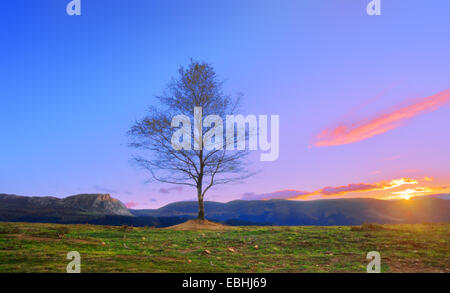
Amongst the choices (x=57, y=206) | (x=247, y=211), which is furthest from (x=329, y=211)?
(x=57, y=206)

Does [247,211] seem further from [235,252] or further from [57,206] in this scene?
[235,252]

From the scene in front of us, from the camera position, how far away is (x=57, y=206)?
93.9 meters

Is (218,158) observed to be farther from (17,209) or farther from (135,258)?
(17,209)

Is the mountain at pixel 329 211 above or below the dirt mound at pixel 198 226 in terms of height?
below

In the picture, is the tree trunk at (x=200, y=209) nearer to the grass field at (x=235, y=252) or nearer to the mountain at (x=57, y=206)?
the grass field at (x=235, y=252)

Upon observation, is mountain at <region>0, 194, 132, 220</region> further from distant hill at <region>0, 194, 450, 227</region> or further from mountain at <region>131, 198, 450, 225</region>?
mountain at <region>131, 198, 450, 225</region>

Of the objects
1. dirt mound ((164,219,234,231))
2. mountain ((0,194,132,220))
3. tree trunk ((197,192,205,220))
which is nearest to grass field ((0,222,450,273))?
dirt mound ((164,219,234,231))

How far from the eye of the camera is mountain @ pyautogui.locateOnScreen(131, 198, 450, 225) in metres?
85.8

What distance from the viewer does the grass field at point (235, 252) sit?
369 inches

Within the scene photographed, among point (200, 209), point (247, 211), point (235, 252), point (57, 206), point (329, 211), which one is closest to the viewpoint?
point (235, 252)

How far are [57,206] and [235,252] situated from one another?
9747 centimetres

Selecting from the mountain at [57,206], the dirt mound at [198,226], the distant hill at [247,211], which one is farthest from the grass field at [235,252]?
the mountain at [57,206]

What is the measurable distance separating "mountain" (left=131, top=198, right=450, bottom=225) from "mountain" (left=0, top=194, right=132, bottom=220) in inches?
731

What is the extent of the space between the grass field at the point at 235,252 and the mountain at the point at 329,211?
59.1m
